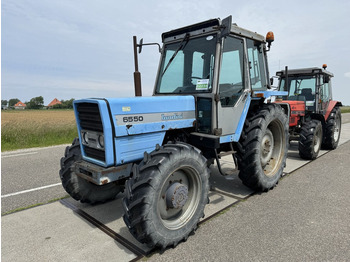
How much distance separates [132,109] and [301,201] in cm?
285

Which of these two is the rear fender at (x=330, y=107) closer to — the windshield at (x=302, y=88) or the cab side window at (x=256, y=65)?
the windshield at (x=302, y=88)

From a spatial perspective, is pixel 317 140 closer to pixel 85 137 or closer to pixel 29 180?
pixel 85 137

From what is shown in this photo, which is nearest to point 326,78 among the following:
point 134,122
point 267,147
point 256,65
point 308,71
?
point 308,71

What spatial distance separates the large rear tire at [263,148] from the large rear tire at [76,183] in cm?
213

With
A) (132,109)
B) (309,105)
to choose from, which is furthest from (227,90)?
(309,105)

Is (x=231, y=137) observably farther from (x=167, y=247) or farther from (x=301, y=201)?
(x=167, y=247)

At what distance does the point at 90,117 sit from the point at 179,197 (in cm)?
133

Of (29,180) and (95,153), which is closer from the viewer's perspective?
(95,153)

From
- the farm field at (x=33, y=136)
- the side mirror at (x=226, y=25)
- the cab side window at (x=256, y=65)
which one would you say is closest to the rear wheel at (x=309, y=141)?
the cab side window at (x=256, y=65)

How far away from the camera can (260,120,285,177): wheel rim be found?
4137 millimetres

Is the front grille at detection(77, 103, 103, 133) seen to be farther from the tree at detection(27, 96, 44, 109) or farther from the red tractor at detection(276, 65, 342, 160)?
the tree at detection(27, 96, 44, 109)

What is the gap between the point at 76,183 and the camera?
10.3 ft

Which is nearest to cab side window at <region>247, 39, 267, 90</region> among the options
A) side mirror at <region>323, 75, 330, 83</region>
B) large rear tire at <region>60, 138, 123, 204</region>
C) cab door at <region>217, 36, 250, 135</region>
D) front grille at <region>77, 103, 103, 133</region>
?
cab door at <region>217, 36, 250, 135</region>

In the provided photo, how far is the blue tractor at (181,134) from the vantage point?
2.41 meters
